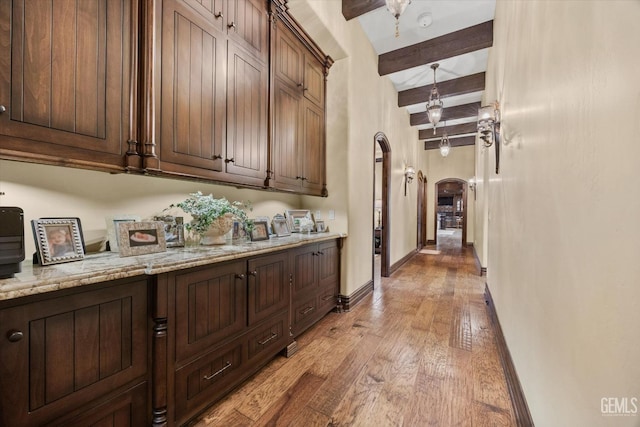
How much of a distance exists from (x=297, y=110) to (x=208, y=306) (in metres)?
2.17

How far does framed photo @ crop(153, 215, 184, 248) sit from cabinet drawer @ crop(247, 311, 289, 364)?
2.77ft

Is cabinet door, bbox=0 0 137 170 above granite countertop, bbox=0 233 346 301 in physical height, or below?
above

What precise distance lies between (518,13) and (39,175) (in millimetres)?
3242

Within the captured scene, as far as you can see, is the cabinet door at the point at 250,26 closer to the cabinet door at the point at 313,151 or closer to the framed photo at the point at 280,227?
the cabinet door at the point at 313,151

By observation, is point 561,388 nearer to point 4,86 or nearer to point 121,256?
point 121,256

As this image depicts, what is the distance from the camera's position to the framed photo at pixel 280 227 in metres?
2.72

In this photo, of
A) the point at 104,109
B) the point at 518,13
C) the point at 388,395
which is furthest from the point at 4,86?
the point at 518,13

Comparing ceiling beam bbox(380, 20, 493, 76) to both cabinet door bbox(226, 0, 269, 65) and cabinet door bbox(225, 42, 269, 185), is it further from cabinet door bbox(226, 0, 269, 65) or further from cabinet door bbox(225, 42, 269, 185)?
cabinet door bbox(225, 42, 269, 185)

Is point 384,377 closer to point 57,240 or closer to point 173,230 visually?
point 173,230

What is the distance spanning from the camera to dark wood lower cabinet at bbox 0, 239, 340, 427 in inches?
36.4

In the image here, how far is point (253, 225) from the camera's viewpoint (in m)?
2.24

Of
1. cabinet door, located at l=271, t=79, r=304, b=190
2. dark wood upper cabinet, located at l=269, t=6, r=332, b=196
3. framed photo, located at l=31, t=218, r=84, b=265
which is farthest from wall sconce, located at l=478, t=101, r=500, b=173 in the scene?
framed photo, located at l=31, t=218, r=84, b=265

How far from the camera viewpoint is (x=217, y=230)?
1.90 m

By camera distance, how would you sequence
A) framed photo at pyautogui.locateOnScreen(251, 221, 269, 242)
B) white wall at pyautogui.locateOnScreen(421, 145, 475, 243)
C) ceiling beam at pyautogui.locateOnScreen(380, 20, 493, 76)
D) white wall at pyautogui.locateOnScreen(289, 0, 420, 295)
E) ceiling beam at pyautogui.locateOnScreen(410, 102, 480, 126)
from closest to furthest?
framed photo at pyautogui.locateOnScreen(251, 221, 269, 242)
white wall at pyautogui.locateOnScreen(289, 0, 420, 295)
ceiling beam at pyautogui.locateOnScreen(380, 20, 493, 76)
ceiling beam at pyautogui.locateOnScreen(410, 102, 480, 126)
white wall at pyautogui.locateOnScreen(421, 145, 475, 243)
